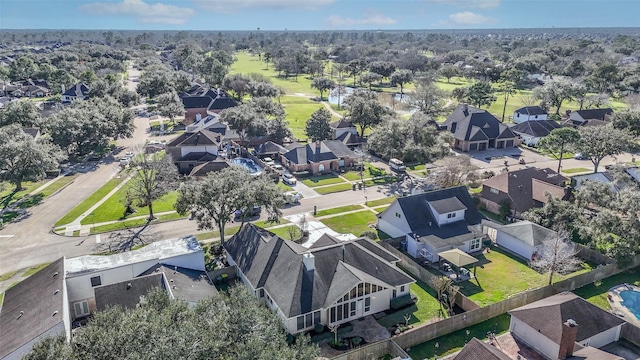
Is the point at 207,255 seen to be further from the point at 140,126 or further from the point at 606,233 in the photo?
the point at 140,126

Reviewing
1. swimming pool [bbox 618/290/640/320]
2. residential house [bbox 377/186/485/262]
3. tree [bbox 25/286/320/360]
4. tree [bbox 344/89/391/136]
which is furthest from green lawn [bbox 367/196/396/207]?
tree [bbox 25/286/320/360]

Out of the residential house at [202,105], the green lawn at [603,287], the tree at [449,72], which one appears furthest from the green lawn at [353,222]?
the tree at [449,72]

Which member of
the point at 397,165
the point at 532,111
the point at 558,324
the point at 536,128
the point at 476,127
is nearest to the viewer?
the point at 558,324

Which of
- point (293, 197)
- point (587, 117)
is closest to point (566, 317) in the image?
point (293, 197)

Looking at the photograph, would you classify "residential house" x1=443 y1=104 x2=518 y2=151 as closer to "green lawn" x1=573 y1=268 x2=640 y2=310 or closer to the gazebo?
"green lawn" x1=573 y1=268 x2=640 y2=310

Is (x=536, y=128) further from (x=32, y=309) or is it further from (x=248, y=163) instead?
(x=32, y=309)
